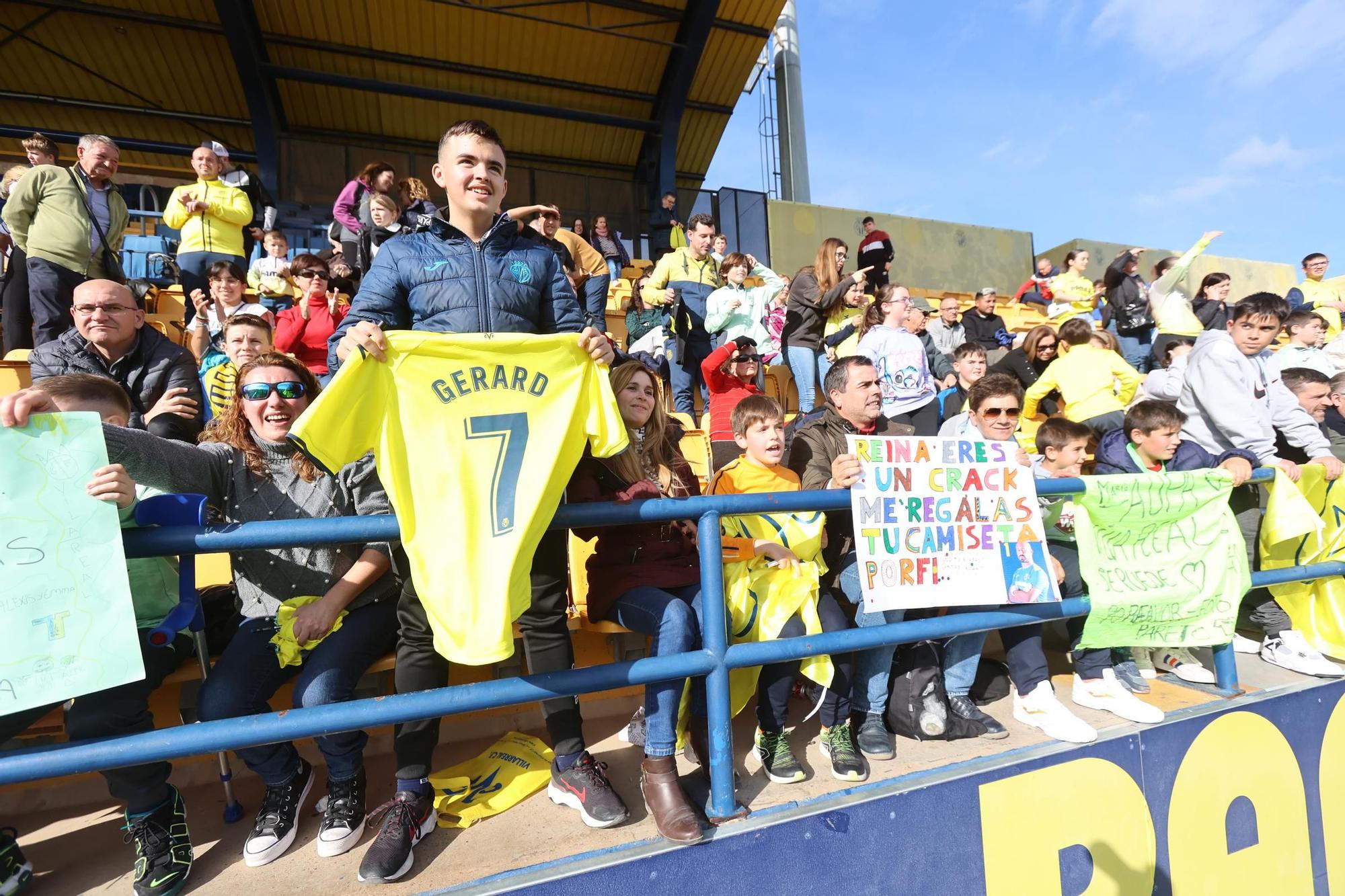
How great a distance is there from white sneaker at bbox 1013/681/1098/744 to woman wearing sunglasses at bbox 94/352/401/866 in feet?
8.20

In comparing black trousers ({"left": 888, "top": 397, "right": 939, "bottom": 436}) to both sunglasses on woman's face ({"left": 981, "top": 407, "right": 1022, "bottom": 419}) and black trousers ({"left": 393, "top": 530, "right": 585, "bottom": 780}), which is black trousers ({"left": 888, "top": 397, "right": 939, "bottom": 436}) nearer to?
sunglasses on woman's face ({"left": 981, "top": 407, "right": 1022, "bottom": 419})

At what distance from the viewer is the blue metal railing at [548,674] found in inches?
55.2

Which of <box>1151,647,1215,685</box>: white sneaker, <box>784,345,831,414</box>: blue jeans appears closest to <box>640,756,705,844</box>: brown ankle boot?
<box>1151,647,1215,685</box>: white sneaker

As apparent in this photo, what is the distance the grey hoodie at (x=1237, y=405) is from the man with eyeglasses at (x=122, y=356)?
5345mm

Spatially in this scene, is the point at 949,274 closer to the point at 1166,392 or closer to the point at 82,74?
the point at 1166,392

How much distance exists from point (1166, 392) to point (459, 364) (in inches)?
223

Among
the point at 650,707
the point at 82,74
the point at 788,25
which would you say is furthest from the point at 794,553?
the point at 788,25

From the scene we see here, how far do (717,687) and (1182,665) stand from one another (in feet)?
9.25

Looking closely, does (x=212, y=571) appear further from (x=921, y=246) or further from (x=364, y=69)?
(x=921, y=246)

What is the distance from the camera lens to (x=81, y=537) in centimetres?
144

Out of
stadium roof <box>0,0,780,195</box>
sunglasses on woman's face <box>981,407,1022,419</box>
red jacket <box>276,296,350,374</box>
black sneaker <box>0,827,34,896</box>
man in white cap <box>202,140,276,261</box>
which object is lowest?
black sneaker <box>0,827,34,896</box>

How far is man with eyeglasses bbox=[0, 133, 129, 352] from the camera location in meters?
4.12

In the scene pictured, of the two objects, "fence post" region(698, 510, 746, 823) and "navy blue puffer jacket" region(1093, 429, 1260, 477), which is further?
"navy blue puffer jacket" region(1093, 429, 1260, 477)

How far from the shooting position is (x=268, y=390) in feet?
A: 7.20
